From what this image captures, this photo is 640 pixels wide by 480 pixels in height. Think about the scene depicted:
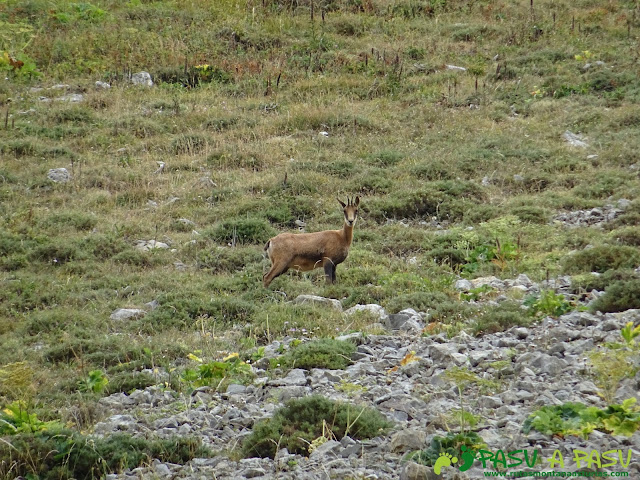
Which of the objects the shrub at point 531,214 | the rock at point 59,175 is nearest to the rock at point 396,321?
the shrub at point 531,214

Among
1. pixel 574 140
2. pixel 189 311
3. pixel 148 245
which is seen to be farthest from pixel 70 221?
pixel 574 140

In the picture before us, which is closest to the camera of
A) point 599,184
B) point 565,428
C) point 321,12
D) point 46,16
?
point 565,428

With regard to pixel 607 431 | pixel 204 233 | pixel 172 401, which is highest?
pixel 607 431

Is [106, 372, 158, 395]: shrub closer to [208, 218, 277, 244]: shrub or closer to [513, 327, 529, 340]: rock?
[513, 327, 529, 340]: rock

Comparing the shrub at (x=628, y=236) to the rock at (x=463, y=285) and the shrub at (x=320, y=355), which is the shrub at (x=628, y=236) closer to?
the rock at (x=463, y=285)

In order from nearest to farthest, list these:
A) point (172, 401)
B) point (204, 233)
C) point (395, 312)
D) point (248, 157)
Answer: point (172, 401)
point (395, 312)
point (204, 233)
point (248, 157)

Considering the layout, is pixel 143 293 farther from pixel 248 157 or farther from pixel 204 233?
pixel 248 157

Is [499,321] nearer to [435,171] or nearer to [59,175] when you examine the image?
[435,171]

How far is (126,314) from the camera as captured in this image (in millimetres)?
9688

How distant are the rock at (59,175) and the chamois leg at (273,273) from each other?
5289 mm

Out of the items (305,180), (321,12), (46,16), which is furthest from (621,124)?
(46,16)

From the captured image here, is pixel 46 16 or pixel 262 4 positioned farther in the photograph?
pixel 262 4

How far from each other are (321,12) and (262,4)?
5.35 ft

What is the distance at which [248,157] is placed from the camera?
15.5 m
